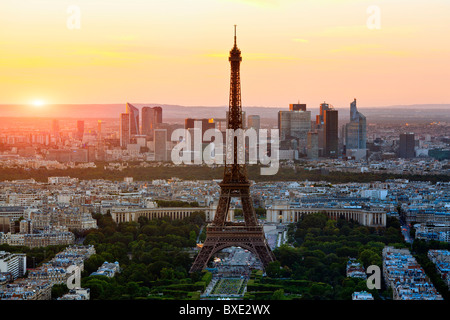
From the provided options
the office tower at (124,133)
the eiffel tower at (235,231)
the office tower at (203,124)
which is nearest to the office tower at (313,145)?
the office tower at (203,124)

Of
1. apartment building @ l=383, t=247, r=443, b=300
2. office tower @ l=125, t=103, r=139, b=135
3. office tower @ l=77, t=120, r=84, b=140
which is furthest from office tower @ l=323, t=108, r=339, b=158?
apartment building @ l=383, t=247, r=443, b=300

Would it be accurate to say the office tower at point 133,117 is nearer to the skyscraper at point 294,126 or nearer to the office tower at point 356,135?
the skyscraper at point 294,126

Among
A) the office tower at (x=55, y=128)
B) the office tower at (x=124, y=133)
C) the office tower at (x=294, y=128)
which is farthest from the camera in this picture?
the office tower at (x=124, y=133)

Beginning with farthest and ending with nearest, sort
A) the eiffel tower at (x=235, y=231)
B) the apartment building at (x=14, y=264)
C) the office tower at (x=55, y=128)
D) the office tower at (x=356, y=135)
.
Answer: the office tower at (x=356, y=135), the office tower at (x=55, y=128), the eiffel tower at (x=235, y=231), the apartment building at (x=14, y=264)

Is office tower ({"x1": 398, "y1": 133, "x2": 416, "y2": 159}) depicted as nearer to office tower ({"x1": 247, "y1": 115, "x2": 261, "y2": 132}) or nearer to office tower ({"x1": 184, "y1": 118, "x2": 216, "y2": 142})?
office tower ({"x1": 184, "y1": 118, "x2": 216, "y2": 142})

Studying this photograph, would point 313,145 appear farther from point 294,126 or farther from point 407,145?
point 407,145
